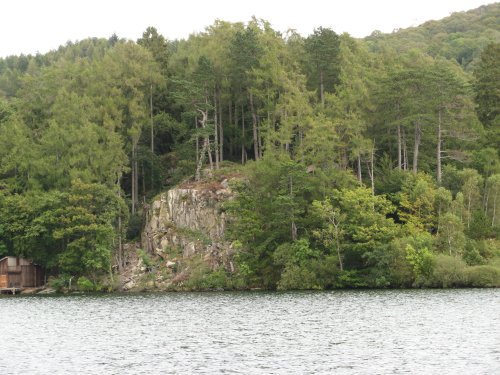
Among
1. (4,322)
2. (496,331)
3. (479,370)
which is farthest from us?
(4,322)

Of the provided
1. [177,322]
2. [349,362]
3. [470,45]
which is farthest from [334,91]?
[470,45]

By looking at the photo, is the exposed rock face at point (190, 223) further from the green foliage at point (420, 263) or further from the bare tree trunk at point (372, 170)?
the green foliage at point (420, 263)

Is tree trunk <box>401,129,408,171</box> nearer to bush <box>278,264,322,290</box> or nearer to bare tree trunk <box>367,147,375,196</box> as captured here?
bare tree trunk <box>367,147,375,196</box>

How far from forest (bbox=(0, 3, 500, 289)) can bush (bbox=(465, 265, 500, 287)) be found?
→ 0.14 meters

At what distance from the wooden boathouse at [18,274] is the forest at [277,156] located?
179cm

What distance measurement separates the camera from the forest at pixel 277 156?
7812cm

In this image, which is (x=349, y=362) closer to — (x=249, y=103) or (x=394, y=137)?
(x=394, y=137)

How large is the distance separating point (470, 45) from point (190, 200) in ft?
364

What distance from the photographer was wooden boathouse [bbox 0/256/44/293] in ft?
292

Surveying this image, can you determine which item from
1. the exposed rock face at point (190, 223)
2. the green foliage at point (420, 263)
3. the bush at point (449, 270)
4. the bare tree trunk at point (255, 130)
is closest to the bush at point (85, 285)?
the exposed rock face at point (190, 223)

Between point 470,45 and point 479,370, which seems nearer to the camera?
point 479,370

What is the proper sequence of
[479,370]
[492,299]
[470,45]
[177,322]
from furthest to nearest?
[470,45], [492,299], [177,322], [479,370]

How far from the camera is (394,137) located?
93.2 metres

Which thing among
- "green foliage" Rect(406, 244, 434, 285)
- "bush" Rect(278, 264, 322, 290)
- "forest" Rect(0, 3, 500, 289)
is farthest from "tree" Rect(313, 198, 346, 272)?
"green foliage" Rect(406, 244, 434, 285)
